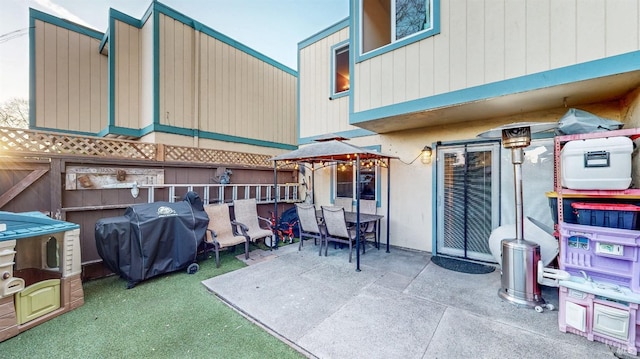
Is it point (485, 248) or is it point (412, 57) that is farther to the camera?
point (485, 248)

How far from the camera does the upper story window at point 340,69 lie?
20.6ft

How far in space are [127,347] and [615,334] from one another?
4408 mm

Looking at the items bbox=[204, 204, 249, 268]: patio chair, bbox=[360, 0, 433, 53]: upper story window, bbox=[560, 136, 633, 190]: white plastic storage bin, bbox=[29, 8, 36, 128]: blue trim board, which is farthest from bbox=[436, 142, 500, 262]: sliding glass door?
bbox=[29, 8, 36, 128]: blue trim board

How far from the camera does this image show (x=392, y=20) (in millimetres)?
4344

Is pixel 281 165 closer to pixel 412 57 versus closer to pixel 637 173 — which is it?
pixel 412 57

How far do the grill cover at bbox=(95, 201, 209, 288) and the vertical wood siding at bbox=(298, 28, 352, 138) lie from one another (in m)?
3.94

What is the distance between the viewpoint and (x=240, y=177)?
630cm

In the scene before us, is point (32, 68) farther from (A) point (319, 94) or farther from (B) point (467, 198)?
(B) point (467, 198)

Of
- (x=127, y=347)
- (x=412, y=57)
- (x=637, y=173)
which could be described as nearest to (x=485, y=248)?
(x=637, y=173)

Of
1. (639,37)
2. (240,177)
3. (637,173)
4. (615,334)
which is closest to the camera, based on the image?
(615,334)

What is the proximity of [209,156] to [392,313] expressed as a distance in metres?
5.56

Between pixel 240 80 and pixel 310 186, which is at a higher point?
pixel 240 80

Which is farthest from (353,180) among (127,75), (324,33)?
(127,75)

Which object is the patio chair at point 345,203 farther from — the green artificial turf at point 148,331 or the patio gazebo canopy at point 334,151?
the green artificial turf at point 148,331
